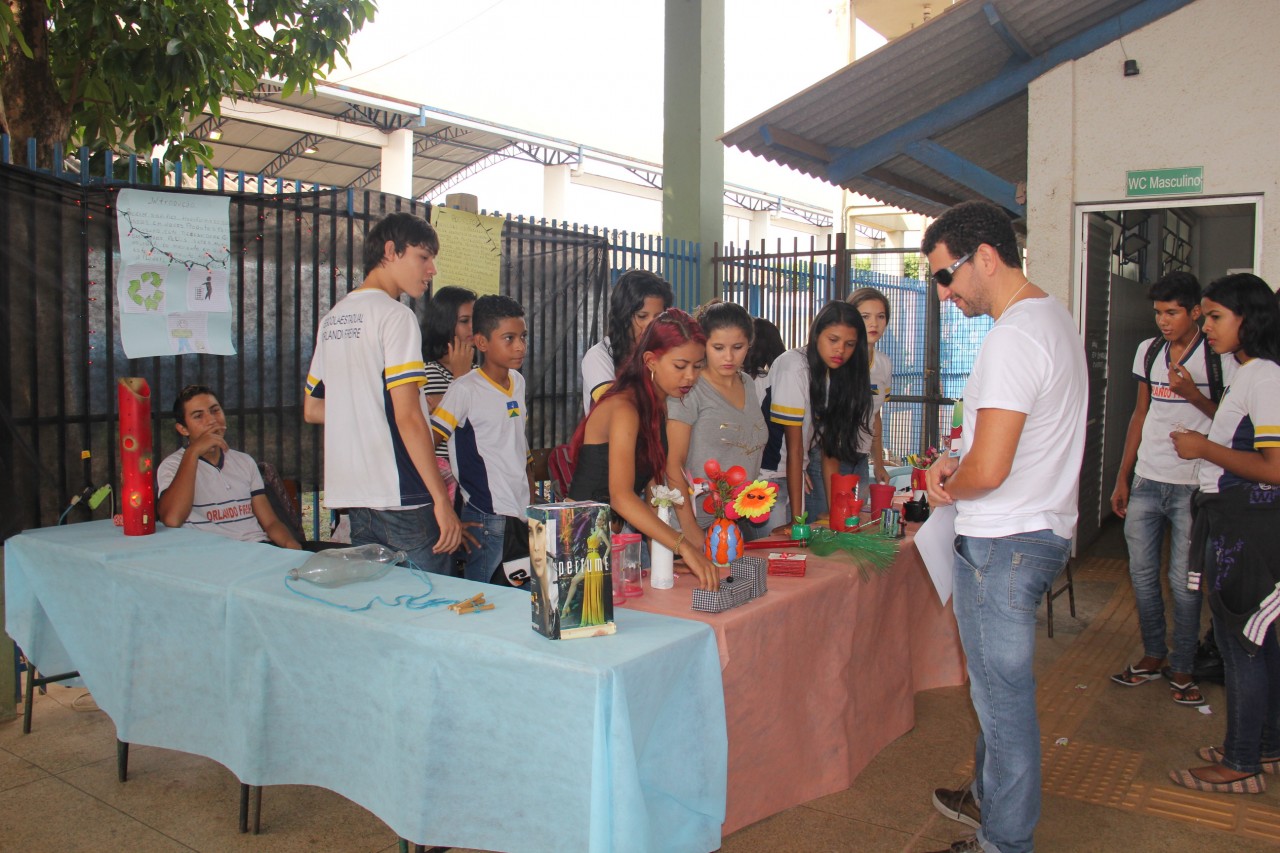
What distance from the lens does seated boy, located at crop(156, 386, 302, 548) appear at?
3.64m

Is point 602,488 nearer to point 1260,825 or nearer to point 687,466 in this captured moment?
point 687,466

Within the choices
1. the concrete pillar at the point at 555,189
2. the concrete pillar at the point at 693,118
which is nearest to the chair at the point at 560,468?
the concrete pillar at the point at 693,118

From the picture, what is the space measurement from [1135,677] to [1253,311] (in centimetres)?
192

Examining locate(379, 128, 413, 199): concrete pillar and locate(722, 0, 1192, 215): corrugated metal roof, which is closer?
locate(722, 0, 1192, 215): corrugated metal roof

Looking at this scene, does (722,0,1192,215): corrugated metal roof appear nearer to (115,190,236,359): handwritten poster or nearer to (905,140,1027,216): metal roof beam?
(905,140,1027,216): metal roof beam

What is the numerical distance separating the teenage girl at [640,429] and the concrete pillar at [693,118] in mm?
5897

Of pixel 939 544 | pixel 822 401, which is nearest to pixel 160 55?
Answer: pixel 822 401

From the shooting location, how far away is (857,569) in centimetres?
309

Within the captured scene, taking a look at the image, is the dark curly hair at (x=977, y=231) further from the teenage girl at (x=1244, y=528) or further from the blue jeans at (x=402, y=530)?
the blue jeans at (x=402, y=530)

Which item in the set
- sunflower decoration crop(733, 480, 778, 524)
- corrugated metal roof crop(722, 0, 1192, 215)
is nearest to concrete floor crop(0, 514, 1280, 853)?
sunflower decoration crop(733, 480, 778, 524)

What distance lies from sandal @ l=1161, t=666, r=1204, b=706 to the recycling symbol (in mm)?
4989

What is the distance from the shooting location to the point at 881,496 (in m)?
3.71

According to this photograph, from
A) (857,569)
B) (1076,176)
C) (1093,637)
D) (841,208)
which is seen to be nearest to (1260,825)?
(857,569)

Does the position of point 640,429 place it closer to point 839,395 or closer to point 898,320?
point 839,395
